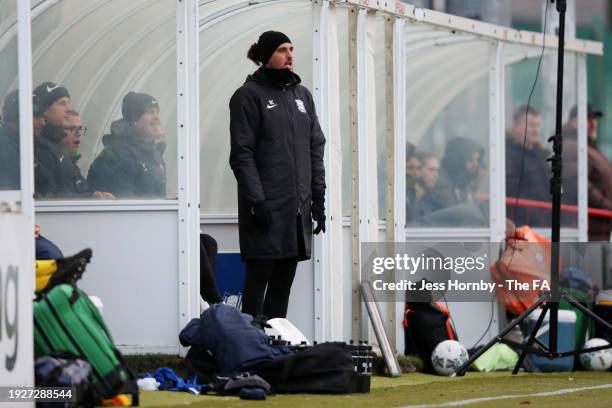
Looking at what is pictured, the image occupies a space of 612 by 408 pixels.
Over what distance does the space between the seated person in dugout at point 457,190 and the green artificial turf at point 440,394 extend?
285cm

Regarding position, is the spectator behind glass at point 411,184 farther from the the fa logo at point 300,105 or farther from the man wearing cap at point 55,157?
the man wearing cap at point 55,157

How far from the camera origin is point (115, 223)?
1008 centimetres

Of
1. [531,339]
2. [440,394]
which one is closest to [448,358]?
[531,339]

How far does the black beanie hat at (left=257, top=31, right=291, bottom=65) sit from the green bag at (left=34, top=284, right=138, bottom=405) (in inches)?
116

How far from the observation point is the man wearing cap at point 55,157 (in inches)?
395

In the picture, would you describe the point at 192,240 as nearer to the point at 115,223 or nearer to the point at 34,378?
the point at 115,223

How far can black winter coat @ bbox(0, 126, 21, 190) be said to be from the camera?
26.9 feet

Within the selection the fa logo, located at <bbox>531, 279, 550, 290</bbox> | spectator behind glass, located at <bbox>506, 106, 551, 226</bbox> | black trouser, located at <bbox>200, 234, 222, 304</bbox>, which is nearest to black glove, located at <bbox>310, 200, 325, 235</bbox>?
black trouser, located at <bbox>200, 234, 222, 304</bbox>

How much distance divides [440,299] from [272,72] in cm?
365

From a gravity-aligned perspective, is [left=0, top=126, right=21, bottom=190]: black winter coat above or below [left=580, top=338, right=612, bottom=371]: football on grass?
above

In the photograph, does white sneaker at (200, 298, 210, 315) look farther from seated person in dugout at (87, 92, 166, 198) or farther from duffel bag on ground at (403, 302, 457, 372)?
duffel bag on ground at (403, 302, 457, 372)

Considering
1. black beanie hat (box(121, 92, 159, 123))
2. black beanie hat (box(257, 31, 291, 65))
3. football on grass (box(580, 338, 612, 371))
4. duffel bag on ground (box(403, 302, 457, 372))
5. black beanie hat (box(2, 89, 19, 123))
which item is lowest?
football on grass (box(580, 338, 612, 371))

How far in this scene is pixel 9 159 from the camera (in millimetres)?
8242

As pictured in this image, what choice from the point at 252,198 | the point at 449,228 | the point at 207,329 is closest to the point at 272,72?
the point at 252,198
